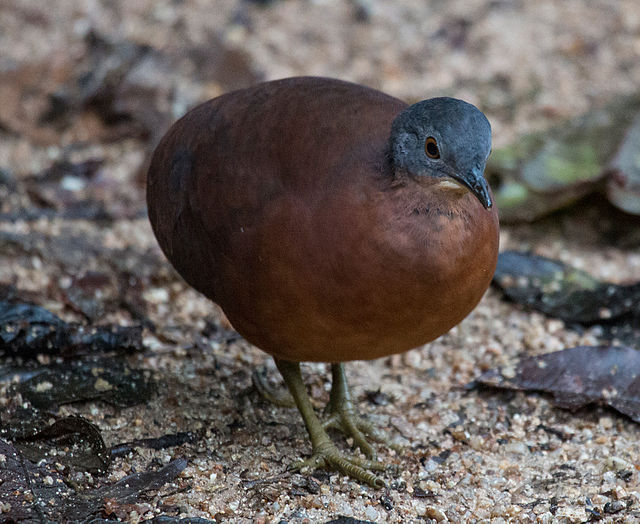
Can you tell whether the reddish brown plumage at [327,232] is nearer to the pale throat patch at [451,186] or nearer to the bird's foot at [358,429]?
the pale throat patch at [451,186]

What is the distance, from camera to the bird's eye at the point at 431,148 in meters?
2.74

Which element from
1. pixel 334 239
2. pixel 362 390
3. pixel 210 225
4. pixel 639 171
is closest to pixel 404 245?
pixel 334 239

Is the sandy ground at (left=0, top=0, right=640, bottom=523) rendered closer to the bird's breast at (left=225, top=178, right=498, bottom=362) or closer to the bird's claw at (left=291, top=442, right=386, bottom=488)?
the bird's claw at (left=291, top=442, right=386, bottom=488)

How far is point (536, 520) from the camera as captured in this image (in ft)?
10.0

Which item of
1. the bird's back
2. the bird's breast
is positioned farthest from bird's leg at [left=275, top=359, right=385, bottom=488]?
the bird's breast

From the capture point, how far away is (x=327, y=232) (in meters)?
2.80

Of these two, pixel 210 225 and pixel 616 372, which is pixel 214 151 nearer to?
pixel 210 225

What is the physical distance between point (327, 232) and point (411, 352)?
1599mm

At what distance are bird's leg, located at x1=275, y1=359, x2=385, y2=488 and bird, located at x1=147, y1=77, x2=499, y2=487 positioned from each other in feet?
0.05

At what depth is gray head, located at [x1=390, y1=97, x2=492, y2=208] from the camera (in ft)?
8.80

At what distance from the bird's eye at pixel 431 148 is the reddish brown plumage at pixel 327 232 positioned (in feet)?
0.26

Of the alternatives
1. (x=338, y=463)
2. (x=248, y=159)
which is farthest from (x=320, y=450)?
(x=248, y=159)

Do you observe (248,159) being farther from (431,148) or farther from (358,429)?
(358,429)

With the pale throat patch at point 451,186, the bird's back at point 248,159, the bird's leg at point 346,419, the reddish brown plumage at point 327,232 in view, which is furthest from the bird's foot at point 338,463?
the pale throat patch at point 451,186
